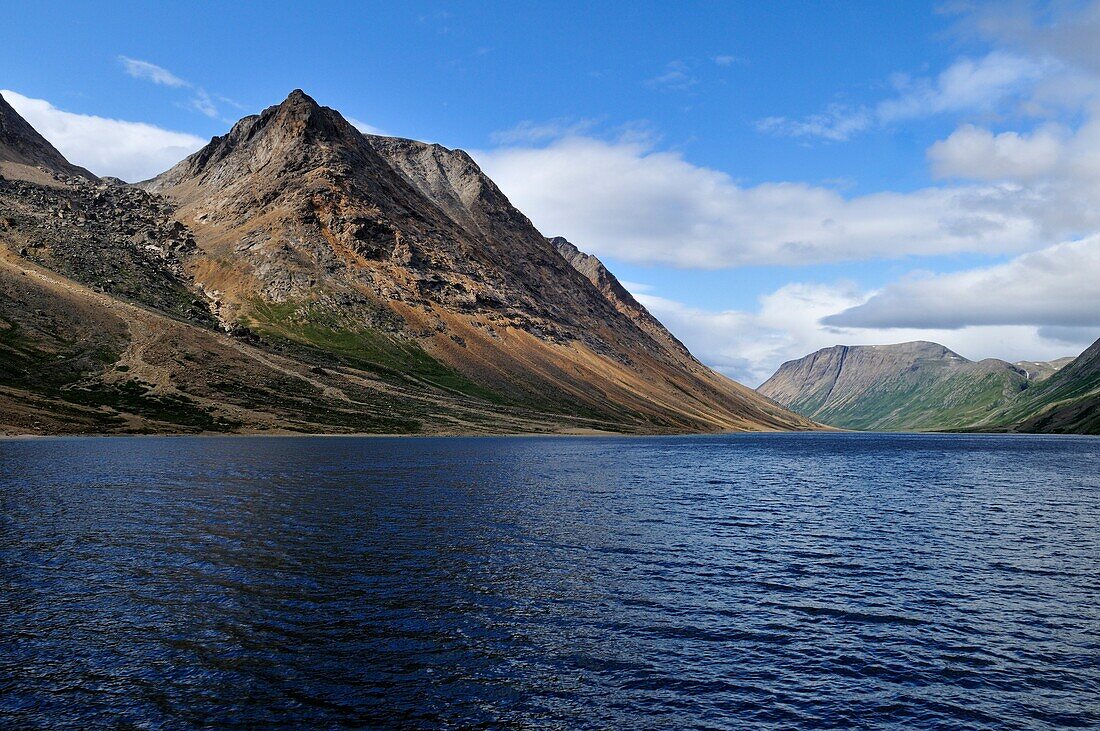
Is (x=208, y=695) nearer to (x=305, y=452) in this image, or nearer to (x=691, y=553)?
(x=691, y=553)

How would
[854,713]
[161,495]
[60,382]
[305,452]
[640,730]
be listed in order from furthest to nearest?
1. [60,382]
2. [305,452]
3. [161,495]
4. [854,713]
5. [640,730]

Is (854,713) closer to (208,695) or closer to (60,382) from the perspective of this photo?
(208,695)

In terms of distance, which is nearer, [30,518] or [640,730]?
[640,730]

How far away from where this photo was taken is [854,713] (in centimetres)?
2350

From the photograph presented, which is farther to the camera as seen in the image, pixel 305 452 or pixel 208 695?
pixel 305 452

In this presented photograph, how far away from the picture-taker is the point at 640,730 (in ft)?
72.1

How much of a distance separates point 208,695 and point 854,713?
2248 centimetres

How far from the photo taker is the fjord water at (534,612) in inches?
933

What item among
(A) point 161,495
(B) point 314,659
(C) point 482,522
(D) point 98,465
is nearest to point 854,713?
(B) point 314,659

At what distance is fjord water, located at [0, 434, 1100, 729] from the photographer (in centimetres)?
2369

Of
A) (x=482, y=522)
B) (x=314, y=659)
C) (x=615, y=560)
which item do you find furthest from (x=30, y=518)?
(x=615, y=560)

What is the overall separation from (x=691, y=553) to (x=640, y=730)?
2669 cm

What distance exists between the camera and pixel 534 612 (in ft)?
112

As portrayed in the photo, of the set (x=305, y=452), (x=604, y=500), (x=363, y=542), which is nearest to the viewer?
(x=363, y=542)
